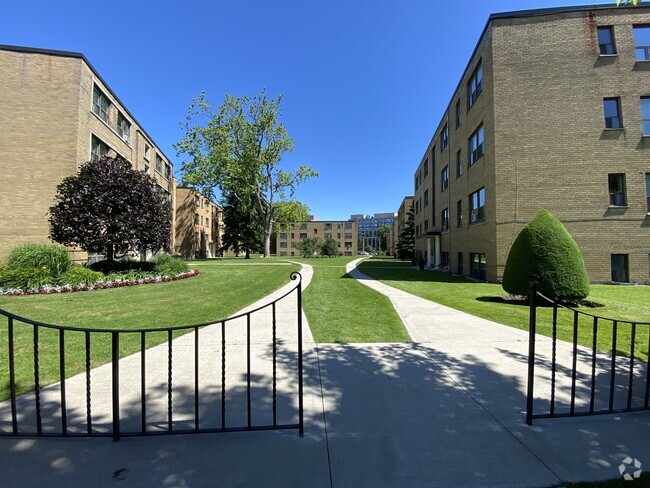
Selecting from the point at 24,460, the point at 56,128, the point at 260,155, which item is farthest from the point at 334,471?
the point at 260,155

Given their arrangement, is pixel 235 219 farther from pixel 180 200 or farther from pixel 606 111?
pixel 606 111

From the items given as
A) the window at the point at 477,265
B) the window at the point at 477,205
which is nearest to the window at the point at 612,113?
the window at the point at 477,205

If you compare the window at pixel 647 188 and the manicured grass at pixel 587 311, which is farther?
the window at pixel 647 188

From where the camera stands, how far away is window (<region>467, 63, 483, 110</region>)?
52.4 feet

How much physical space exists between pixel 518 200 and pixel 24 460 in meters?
16.1

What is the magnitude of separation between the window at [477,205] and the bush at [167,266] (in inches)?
612

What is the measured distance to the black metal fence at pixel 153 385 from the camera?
258 cm

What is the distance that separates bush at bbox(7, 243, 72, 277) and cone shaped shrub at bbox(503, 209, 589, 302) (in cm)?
1594

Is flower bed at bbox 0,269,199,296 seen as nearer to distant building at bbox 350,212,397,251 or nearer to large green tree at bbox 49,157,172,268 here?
large green tree at bbox 49,157,172,268

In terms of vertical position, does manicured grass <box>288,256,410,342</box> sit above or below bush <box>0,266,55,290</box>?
below

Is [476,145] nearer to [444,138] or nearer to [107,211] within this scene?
[444,138]

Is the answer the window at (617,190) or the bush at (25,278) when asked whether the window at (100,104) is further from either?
the window at (617,190)

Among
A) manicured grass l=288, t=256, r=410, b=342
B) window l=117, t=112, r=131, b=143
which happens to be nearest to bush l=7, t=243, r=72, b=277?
manicured grass l=288, t=256, r=410, b=342

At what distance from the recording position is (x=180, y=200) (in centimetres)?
4306
